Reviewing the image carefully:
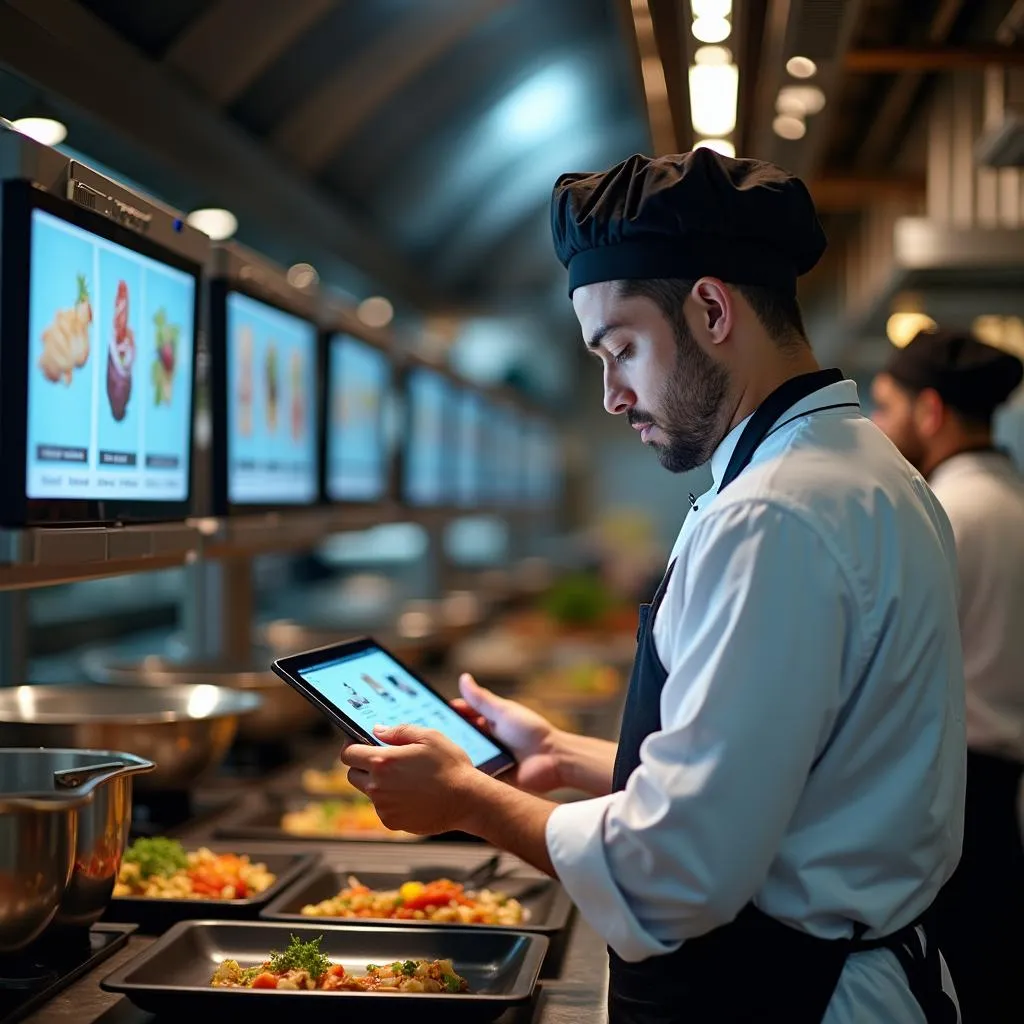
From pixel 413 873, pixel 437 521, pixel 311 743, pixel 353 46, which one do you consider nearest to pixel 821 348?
pixel 437 521

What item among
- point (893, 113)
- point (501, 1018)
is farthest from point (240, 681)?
point (893, 113)

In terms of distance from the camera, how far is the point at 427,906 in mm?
2135

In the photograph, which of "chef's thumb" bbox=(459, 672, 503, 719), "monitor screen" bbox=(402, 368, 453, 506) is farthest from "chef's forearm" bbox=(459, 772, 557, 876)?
"monitor screen" bbox=(402, 368, 453, 506)

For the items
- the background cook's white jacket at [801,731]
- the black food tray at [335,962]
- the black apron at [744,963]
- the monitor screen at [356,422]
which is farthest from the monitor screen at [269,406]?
the background cook's white jacket at [801,731]

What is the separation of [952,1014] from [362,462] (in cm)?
242

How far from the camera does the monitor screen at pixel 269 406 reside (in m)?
Result: 2.60

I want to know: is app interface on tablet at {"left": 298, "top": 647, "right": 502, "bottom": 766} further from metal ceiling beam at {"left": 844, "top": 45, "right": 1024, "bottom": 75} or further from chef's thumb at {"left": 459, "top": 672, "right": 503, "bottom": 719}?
metal ceiling beam at {"left": 844, "top": 45, "right": 1024, "bottom": 75}

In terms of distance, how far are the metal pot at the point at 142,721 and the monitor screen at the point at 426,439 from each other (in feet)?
6.63

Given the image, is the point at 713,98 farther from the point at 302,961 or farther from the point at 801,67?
the point at 302,961

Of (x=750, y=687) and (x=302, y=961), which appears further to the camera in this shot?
(x=302, y=961)

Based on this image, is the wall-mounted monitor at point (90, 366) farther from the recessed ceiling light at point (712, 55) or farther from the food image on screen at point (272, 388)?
the recessed ceiling light at point (712, 55)

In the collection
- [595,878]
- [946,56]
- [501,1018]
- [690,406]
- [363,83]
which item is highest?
[363,83]

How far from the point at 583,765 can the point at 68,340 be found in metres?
0.96

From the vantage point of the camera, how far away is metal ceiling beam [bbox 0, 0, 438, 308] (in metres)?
2.41
